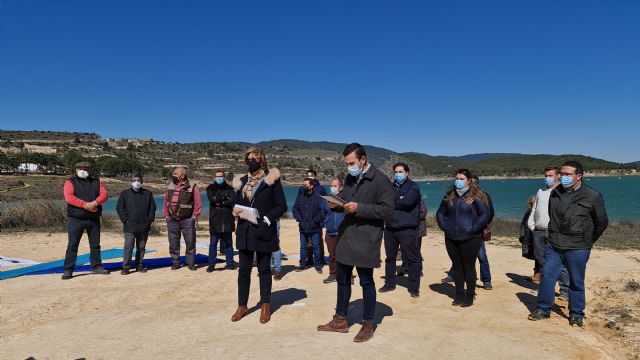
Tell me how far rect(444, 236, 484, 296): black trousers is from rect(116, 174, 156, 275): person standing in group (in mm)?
5861

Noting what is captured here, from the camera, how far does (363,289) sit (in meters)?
4.51

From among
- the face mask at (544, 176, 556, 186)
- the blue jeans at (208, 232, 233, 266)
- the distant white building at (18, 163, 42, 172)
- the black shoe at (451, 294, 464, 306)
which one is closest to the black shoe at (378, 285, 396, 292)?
the black shoe at (451, 294, 464, 306)

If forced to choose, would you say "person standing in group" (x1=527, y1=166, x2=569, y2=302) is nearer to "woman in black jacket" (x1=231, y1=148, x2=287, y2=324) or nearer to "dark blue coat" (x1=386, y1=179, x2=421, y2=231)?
"dark blue coat" (x1=386, y1=179, x2=421, y2=231)

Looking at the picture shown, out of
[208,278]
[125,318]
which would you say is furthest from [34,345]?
[208,278]

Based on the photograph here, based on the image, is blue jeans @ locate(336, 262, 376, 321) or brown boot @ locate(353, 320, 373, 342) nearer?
brown boot @ locate(353, 320, 373, 342)

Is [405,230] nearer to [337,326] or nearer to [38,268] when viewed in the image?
[337,326]

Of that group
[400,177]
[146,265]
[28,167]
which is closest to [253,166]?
[400,177]

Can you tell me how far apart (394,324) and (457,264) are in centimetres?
161

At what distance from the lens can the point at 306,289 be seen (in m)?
6.71

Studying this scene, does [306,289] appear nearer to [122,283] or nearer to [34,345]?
[122,283]

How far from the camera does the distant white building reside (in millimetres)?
75062

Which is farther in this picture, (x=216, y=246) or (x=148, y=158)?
(x=148, y=158)

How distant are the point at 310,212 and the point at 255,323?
3.52m

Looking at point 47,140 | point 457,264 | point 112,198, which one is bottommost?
point 112,198
